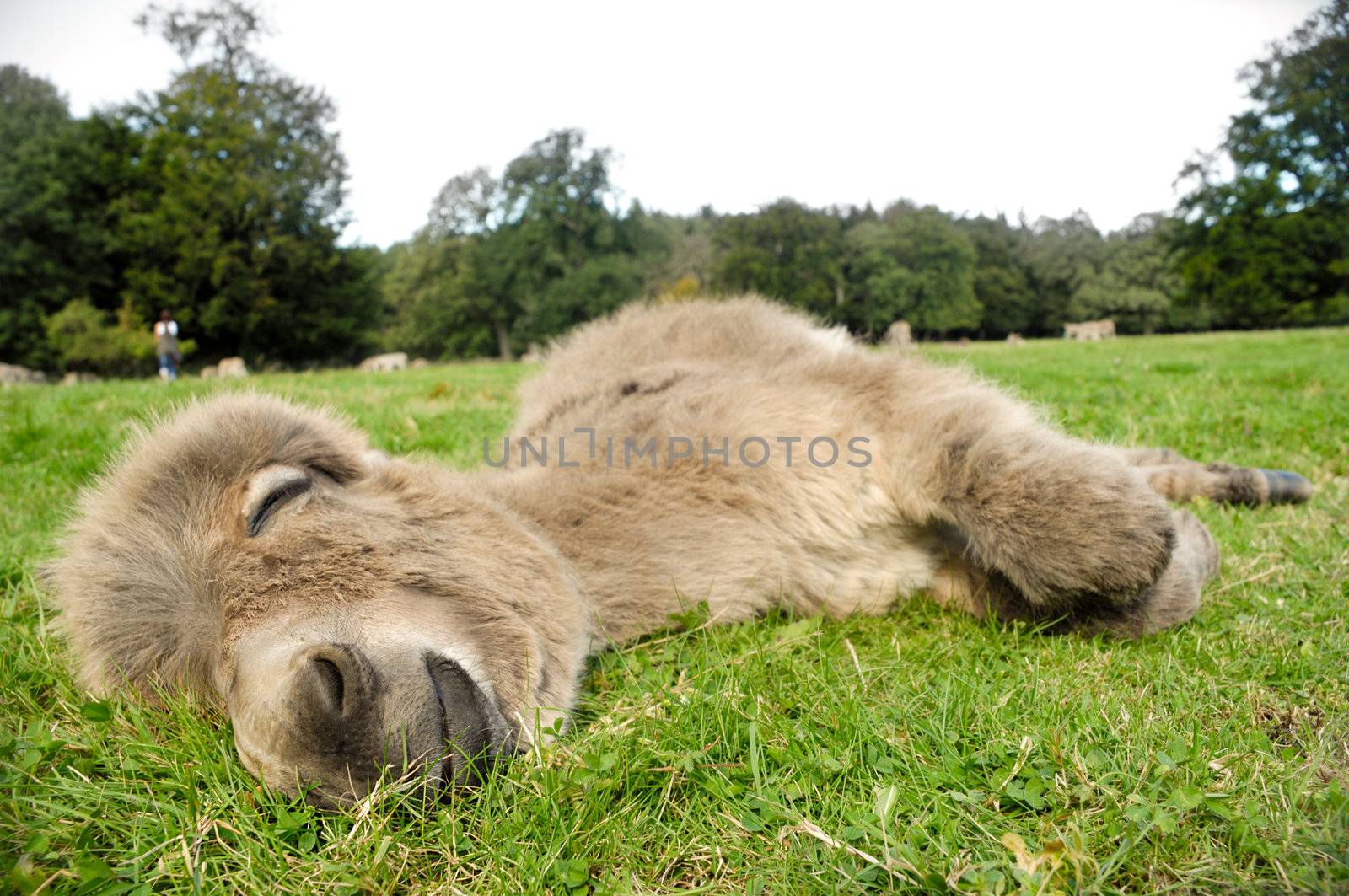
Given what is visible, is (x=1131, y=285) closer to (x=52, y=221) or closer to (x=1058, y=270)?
(x=1058, y=270)

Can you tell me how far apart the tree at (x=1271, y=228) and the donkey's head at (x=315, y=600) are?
22.5 metres

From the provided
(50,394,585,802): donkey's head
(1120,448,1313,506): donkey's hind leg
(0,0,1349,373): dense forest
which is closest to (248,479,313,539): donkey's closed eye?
(50,394,585,802): donkey's head

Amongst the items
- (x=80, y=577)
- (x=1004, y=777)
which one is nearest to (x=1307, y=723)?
(x=1004, y=777)

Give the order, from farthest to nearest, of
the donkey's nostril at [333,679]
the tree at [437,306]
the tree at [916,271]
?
the tree at [437,306], the tree at [916,271], the donkey's nostril at [333,679]

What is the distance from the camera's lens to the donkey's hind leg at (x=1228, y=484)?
3902mm

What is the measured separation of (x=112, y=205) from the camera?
3566 cm

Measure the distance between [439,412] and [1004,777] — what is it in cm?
672

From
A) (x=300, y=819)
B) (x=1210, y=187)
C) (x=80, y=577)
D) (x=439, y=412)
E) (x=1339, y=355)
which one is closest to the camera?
(x=300, y=819)

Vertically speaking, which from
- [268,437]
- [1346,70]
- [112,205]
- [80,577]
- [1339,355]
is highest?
[112,205]

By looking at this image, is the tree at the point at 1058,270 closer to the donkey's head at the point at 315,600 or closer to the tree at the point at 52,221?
the tree at the point at 52,221

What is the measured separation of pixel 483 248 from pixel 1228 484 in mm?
58160

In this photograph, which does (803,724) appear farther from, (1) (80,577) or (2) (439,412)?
(2) (439,412)

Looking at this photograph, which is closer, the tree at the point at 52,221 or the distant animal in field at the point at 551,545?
the distant animal in field at the point at 551,545

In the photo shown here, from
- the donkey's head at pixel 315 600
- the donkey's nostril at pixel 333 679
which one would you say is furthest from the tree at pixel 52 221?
the donkey's nostril at pixel 333 679
